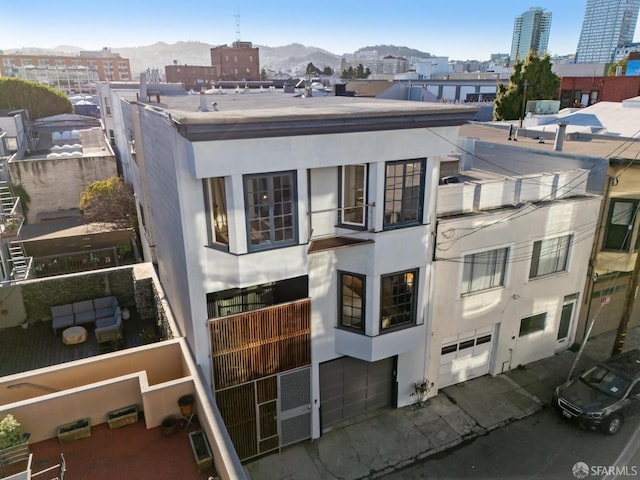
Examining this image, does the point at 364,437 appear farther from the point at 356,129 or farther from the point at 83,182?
the point at 83,182

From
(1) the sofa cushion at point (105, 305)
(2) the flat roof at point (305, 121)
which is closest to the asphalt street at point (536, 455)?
(2) the flat roof at point (305, 121)

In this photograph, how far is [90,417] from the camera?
1150 cm

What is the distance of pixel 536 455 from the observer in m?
13.7

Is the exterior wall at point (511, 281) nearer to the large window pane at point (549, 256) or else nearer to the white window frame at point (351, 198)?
the large window pane at point (549, 256)

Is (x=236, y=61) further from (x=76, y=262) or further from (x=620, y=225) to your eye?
(x=620, y=225)

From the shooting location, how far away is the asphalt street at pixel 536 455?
13008 millimetres

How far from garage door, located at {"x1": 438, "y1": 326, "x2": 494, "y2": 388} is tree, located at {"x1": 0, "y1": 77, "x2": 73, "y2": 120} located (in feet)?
224

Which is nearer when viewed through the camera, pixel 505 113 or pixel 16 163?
pixel 16 163

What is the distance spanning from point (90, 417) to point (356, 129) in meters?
10.0

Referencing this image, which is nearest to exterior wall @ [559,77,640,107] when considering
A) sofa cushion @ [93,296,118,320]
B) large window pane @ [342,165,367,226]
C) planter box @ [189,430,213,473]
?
large window pane @ [342,165,367,226]

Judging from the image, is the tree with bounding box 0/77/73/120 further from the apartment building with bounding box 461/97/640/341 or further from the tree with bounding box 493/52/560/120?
the apartment building with bounding box 461/97/640/341

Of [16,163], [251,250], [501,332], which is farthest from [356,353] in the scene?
[16,163]

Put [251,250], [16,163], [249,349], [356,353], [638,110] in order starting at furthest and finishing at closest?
[16,163] → [638,110] → [356,353] → [249,349] → [251,250]

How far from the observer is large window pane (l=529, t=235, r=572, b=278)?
1650cm
